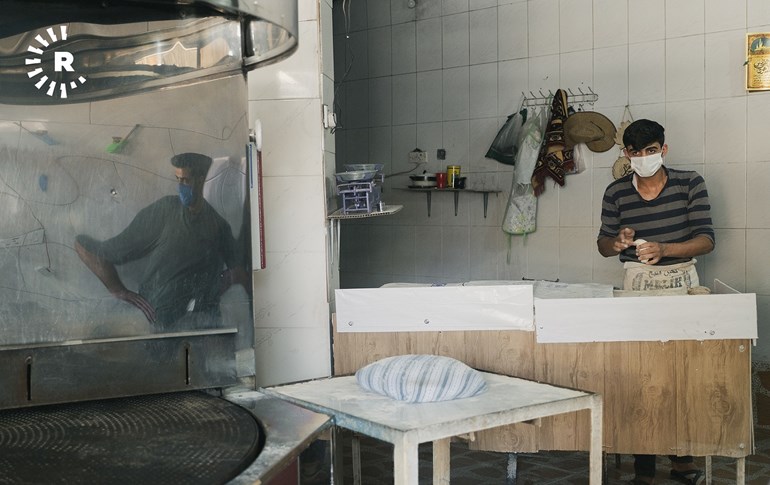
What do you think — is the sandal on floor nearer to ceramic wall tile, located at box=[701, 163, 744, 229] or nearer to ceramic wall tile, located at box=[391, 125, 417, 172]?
ceramic wall tile, located at box=[701, 163, 744, 229]

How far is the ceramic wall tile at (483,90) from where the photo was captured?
5.52m

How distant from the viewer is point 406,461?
6.45ft

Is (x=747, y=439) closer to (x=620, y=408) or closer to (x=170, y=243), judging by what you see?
(x=620, y=408)

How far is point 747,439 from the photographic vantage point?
115 inches

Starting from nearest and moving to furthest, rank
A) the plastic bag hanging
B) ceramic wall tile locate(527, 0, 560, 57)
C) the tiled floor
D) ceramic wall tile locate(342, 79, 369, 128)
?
the tiled floor < ceramic wall tile locate(527, 0, 560, 57) < the plastic bag hanging < ceramic wall tile locate(342, 79, 369, 128)

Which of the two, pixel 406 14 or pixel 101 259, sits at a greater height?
pixel 406 14

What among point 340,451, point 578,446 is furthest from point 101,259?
point 578,446

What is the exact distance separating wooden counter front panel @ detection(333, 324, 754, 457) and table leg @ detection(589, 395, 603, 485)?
53 centimetres

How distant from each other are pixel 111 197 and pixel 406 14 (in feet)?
14.1

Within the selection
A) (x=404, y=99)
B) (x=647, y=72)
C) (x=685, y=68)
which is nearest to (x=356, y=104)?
(x=404, y=99)

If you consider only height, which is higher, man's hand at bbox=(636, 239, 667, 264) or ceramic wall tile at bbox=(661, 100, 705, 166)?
ceramic wall tile at bbox=(661, 100, 705, 166)

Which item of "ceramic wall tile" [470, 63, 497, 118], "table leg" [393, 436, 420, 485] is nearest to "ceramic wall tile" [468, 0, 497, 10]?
"ceramic wall tile" [470, 63, 497, 118]

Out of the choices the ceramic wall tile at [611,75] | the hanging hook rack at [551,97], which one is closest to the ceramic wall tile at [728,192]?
the ceramic wall tile at [611,75]

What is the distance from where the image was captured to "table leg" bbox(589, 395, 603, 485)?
7.77 ft
